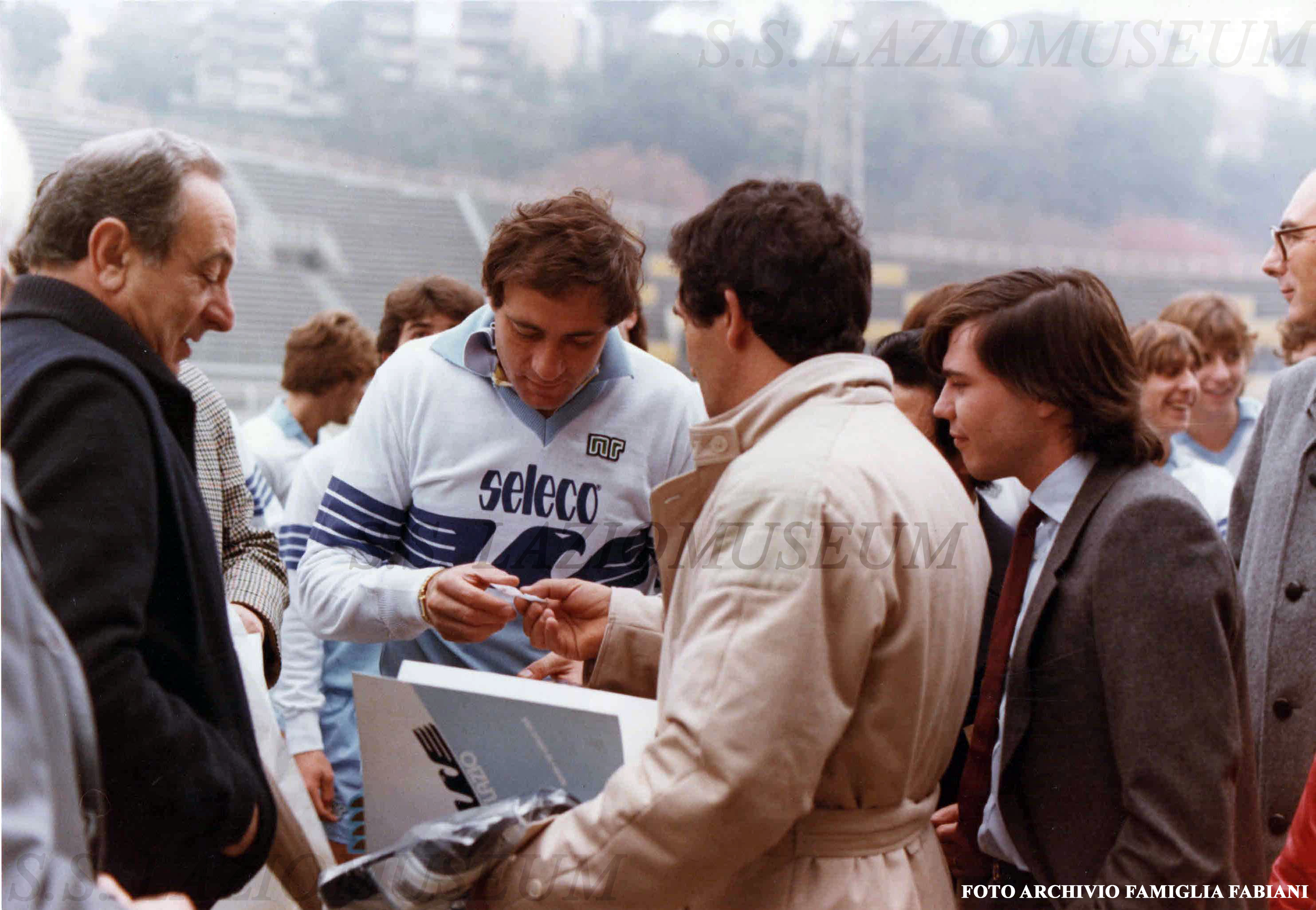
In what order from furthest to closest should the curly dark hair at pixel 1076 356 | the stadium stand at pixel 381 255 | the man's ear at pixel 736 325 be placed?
the stadium stand at pixel 381 255
the curly dark hair at pixel 1076 356
the man's ear at pixel 736 325

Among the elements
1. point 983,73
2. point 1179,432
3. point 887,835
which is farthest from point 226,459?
point 983,73

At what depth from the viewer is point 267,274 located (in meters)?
14.8

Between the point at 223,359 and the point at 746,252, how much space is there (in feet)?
46.7

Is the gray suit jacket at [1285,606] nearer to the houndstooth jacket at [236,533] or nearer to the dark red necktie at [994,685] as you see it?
the dark red necktie at [994,685]

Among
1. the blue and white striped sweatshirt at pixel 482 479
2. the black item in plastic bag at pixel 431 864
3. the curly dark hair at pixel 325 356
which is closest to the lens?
the black item in plastic bag at pixel 431 864

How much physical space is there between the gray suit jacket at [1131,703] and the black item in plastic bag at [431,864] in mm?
694

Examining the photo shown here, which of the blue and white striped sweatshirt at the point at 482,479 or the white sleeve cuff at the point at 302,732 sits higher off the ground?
the blue and white striped sweatshirt at the point at 482,479

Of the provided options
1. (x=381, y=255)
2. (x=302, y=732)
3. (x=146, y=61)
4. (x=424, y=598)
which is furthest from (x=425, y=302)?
(x=381, y=255)

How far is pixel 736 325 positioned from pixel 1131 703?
0.67 m

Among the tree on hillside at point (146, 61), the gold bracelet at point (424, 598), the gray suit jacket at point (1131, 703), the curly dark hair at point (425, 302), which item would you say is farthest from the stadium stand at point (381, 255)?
the gray suit jacket at point (1131, 703)

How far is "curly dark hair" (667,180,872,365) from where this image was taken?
136cm

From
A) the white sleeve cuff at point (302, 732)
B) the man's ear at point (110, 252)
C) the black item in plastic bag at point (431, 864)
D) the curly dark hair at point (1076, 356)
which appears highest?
the man's ear at point (110, 252)

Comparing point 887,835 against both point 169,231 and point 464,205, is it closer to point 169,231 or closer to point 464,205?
point 169,231

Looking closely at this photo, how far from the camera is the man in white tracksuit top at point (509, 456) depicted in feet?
6.20
